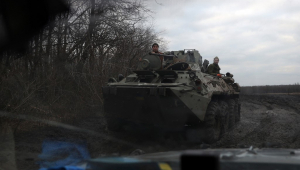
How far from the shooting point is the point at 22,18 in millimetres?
9406

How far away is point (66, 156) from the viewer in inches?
253

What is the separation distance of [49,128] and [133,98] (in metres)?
2.63

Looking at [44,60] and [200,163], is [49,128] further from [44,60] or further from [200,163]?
[200,163]

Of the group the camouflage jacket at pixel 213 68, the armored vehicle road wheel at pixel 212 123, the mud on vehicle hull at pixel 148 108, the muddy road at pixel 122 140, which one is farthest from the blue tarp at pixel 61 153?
the camouflage jacket at pixel 213 68

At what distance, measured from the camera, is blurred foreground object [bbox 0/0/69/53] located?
29.4 feet

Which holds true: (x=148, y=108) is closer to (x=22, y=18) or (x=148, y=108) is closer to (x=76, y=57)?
(x=22, y=18)

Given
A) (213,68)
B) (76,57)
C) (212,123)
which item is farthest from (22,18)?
(213,68)

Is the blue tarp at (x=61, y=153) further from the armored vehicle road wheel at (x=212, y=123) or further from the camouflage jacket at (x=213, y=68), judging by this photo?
the camouflage jacket at (x=213, y=68)

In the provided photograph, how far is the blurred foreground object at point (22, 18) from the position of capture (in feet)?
29.4

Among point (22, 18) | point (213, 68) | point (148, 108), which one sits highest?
point (22, 18)

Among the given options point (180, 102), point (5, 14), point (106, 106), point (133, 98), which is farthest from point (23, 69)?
point (180, 102)

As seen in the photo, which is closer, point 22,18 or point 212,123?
point 212,123

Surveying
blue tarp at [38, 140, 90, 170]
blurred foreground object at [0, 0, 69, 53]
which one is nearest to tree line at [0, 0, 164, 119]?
blurred foreground object at [0, 0, 69, 53]

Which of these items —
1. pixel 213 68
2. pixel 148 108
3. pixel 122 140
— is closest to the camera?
pixel 148 108
